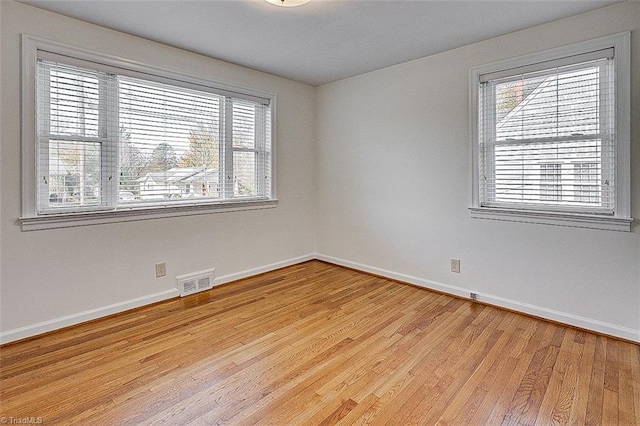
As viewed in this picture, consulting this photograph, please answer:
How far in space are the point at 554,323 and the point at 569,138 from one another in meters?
1.50

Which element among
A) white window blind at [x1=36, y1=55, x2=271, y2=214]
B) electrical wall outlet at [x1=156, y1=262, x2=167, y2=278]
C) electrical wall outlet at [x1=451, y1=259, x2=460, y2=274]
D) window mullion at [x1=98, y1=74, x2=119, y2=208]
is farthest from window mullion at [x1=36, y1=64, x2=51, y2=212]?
electrical wall outlet at [x1=451, y1=259, x2=460, y2=274]

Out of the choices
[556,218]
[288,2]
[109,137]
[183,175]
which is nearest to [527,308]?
[556,218]

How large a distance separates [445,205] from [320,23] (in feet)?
6.79

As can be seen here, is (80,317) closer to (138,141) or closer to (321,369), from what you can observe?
(138,141)

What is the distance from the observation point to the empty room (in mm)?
1961

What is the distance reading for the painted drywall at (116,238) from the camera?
8.01ft

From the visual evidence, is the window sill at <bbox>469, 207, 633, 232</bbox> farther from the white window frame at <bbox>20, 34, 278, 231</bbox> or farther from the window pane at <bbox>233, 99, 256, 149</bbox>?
the white window frame at <bbox>20, 34, 278, 231</bbox>

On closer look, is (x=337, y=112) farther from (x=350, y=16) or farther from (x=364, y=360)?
(x=364, y=360)

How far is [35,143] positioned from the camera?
2514 mm

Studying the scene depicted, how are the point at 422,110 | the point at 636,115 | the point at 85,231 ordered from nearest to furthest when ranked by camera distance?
the point at 636,115
the point at 85,231
the point at 422,110

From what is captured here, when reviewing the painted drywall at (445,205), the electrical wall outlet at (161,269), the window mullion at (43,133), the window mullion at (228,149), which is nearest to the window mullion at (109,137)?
the window mullion at (43,133)

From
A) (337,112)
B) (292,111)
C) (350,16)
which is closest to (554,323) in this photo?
(350,16)

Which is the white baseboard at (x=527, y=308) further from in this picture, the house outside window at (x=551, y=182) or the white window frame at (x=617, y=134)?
the house outside window at (x=551, y=182)

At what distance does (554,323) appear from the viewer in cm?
279
